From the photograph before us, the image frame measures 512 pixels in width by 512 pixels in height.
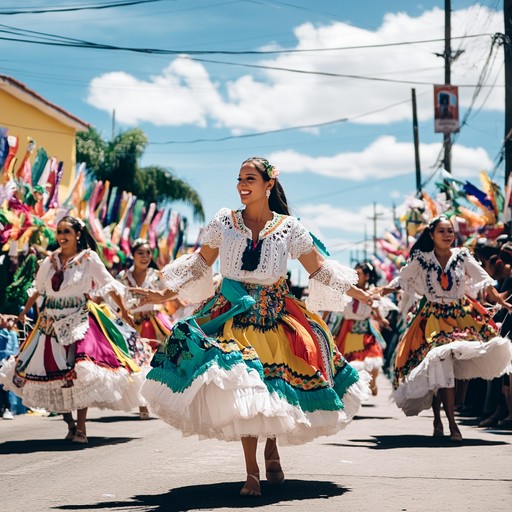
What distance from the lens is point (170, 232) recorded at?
35406mm

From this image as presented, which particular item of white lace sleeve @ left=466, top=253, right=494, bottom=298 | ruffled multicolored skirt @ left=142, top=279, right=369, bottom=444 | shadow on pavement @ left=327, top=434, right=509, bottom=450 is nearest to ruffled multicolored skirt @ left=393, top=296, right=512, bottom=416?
white lace sleeve @ left=466, top=253, right=494, bottom=298

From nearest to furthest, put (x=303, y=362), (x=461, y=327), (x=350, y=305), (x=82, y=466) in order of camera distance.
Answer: (x=303, y=362), (x=82, y=466), (x=461, y=327), (x=350, y=305)

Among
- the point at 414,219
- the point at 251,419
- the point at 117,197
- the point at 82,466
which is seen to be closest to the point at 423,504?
the point at 251,419

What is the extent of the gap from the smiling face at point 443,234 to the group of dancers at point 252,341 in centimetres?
1

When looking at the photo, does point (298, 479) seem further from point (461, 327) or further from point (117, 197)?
point (117, 197)

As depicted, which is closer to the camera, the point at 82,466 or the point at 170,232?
the point at 82,466

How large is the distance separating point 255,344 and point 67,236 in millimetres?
3969

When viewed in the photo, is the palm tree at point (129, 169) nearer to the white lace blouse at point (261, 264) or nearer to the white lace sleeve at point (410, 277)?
the white lace sleeve at point (410, 277)

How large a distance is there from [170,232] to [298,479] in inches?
1107

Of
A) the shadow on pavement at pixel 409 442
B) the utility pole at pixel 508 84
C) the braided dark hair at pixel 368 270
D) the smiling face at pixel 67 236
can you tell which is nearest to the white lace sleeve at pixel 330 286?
the shadow on pavement at pixel 409 442

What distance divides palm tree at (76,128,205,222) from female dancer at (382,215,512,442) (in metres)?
36.9

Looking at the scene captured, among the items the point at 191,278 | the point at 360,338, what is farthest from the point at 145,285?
the point at 191,278

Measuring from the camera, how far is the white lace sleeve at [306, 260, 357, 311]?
7.75m

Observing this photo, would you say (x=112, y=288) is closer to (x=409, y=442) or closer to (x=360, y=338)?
(x=409, y=442)
